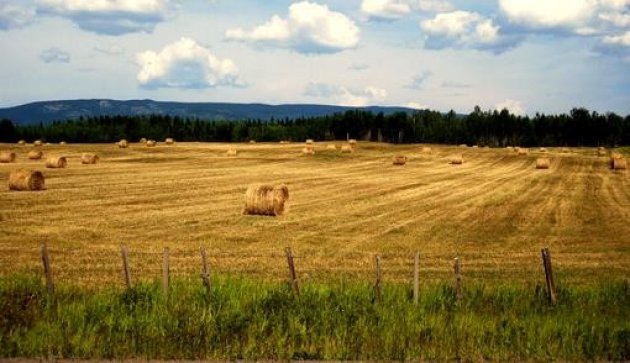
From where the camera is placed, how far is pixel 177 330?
13.5m

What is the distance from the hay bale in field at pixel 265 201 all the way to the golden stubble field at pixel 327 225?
61cm

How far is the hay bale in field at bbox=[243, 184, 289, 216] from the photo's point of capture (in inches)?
1282

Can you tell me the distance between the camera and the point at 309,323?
14.2 meters

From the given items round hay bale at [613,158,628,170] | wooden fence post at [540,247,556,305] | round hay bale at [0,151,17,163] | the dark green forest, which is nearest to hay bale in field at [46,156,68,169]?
round hay bale at [0,151,17,163]

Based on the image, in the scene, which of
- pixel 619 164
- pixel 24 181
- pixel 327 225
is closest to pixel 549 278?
pixel 327 225

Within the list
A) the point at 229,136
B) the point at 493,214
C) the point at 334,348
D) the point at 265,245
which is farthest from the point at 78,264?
the point at 229,136

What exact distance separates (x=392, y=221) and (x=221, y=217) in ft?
24.9

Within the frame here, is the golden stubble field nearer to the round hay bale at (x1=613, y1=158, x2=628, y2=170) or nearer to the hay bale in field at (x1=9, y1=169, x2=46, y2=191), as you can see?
the hay bale in field at (x1=9, y1=169, x2=46, y2=191)

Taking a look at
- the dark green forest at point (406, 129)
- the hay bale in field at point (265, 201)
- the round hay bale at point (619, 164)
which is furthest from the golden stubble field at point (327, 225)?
the dark green forest at point (406, 129)

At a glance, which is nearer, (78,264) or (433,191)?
(78,264)

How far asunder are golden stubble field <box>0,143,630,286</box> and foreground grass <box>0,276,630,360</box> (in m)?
3.72

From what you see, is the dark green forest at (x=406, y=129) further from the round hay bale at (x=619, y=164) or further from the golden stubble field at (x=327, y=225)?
the golden stubble field at (x=327, y=225)

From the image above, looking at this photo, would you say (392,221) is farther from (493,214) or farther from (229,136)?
(229,136)

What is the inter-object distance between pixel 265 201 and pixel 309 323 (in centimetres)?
1854
